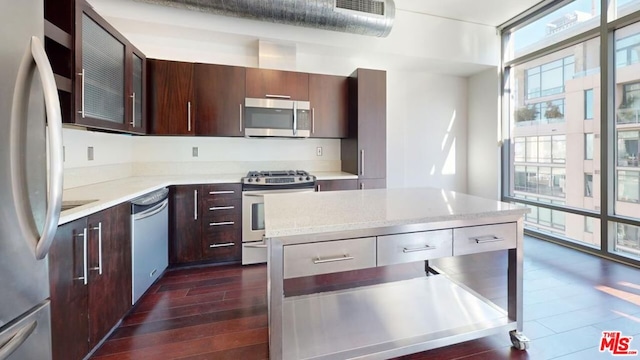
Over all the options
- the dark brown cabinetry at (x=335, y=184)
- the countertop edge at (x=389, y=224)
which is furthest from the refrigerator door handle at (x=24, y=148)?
the dark brown cabinetry at (x=335, y=184)

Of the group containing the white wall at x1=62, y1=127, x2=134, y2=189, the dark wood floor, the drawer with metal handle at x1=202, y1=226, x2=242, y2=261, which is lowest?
the dark wood floor

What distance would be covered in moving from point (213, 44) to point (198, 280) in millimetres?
2835

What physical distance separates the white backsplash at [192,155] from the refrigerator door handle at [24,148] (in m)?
1.96

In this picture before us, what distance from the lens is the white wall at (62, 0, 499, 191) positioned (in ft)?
10.5

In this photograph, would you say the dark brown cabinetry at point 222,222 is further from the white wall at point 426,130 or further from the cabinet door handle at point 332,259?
the white wall at point 426,130

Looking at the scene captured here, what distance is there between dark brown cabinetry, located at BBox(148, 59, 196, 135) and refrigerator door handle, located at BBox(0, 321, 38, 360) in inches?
101

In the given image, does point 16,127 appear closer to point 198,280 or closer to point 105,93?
point 105,93

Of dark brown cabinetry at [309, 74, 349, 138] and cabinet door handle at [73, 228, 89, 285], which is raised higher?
dark brown cabinetry at [309, 74, 349, 138]

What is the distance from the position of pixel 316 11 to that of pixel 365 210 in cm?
247

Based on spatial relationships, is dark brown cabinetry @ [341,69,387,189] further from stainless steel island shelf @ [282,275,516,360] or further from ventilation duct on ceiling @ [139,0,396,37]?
stainless steel island shelf @ [282,275,516,360]

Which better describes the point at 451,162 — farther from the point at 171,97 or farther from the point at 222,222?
the point at 171,97

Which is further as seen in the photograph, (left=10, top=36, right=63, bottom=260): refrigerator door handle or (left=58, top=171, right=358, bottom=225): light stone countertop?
(left=58, top=171, right=358, bottom=225): light stone countertop

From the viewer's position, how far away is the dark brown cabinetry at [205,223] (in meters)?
2.88

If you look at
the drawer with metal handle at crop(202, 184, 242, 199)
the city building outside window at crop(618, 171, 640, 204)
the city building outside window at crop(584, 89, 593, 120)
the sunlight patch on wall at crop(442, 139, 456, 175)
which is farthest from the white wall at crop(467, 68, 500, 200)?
the drawer with metal handle at crop(202, 184, 242, 199)
